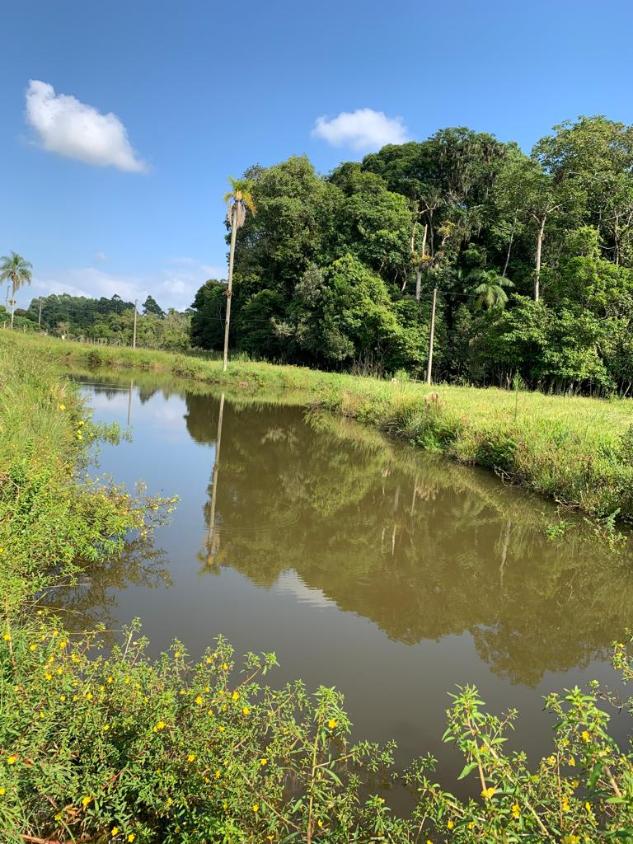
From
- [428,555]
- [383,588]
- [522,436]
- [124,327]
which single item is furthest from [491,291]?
[124,327]

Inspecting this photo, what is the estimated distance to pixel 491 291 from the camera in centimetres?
2992

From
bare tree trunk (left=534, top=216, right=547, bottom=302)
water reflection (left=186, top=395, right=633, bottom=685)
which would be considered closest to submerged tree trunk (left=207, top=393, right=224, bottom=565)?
water reflection (left=186, top=395, right=633, bottom=685)

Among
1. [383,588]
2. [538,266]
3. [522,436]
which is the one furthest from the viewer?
[538,266]

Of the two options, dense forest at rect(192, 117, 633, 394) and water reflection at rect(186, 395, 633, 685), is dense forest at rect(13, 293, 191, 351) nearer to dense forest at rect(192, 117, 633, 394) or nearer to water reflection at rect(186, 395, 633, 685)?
dense forest at rect(192, 117, 633, 394)

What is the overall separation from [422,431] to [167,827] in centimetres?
1305

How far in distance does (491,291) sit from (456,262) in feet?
→ 17.5

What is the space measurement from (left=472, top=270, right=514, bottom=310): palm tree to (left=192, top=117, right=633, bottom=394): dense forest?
10 centimetres

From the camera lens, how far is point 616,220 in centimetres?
2797

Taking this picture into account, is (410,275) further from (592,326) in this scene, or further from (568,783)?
(568,783)

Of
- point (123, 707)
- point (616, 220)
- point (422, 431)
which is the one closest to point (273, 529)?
point (123, 707)

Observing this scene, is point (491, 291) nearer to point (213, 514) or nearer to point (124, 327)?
point (213, 514)

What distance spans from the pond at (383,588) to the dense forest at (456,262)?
1928 centimetres

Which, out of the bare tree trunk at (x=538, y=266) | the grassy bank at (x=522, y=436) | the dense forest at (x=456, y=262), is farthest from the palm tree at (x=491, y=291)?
the grassy bank at (x=522, y=436)

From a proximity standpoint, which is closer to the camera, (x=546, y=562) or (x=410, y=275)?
(x=546, y=562)
